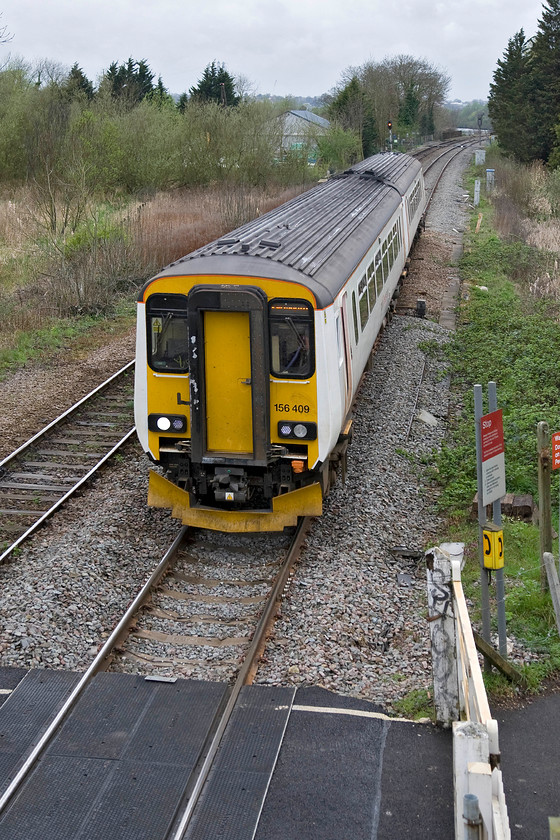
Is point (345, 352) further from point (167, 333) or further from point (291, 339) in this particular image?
point (167, 333)

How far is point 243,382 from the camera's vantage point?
840 centimetres

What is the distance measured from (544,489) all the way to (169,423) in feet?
12.1

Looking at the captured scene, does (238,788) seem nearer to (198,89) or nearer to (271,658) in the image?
(271,658)

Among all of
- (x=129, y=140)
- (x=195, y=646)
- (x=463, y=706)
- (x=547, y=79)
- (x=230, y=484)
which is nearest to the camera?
(x=463, y=706)

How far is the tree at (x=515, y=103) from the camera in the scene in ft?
140

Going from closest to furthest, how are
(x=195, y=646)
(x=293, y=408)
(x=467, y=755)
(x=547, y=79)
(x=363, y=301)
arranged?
1. (x=467, y=755)
2. (x=195, y=646)
3. (x=293, y=408)
4. (x=363, y=301)
5. (x=547, y=79)

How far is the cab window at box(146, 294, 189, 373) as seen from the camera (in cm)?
858

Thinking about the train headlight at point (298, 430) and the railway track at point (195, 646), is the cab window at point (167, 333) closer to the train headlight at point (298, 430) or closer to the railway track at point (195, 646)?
the train headlight at point (298, 430)

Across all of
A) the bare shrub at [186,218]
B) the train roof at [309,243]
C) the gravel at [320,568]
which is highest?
the bare shrub at [186,218]

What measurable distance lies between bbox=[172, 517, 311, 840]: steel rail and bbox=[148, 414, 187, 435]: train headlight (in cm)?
164

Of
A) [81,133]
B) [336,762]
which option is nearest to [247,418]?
[336,762]

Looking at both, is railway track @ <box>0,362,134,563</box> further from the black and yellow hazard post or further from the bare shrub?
the bare shrub

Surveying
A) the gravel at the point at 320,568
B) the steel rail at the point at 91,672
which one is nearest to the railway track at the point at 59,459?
the gravel at the point at 320,568

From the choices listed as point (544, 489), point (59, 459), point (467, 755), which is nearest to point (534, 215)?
point (59, 459)
